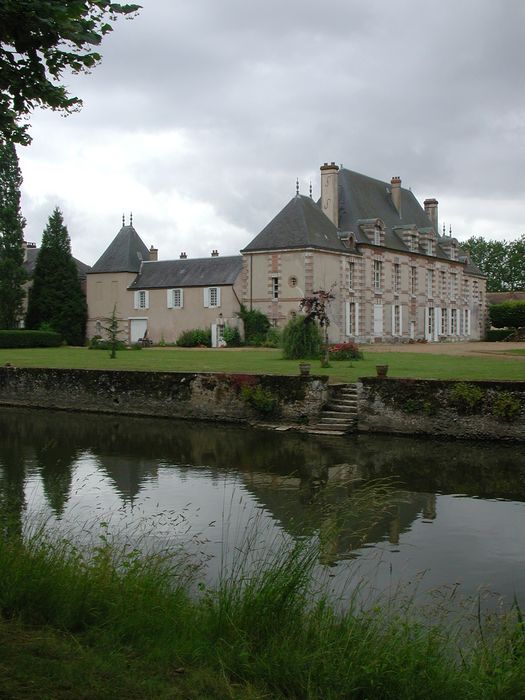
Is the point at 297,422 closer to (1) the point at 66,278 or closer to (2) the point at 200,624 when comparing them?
(2) the point at 200,624

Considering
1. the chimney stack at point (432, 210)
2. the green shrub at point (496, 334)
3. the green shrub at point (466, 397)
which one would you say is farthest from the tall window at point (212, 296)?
the green shrub at point (466, 397)

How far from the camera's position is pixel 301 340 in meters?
25.6

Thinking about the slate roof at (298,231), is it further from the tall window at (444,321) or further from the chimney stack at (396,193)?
the tall window at (444,321)

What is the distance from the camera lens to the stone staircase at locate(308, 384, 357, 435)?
1744 cm

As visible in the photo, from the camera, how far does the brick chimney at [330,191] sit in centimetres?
3966

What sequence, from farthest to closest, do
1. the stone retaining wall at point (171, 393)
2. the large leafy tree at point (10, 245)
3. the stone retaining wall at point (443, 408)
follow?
1. the large leafy tree at point (10, 245)
2. the stone retaining wall at point (171, 393)
3. the stone retaining wall at point (443, 408)

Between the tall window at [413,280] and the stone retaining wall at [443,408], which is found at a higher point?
the tall window at [413,280]

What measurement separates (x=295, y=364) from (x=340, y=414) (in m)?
5.80

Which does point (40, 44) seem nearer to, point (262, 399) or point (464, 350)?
point (262, 399)

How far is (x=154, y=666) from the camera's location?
4180 mm

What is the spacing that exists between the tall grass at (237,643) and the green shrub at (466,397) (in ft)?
36.3

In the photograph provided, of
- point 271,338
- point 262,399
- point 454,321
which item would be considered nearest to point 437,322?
point 454,321

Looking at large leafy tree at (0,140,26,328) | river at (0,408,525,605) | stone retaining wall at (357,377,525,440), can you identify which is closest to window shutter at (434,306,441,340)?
large leafy tree at (0,140,26,328)

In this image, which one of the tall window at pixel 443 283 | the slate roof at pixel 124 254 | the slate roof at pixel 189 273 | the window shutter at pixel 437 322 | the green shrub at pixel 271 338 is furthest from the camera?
the tall window at pixel 443 283
